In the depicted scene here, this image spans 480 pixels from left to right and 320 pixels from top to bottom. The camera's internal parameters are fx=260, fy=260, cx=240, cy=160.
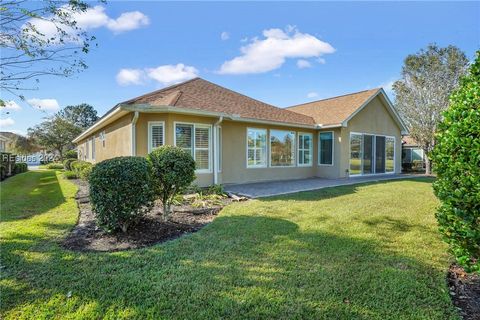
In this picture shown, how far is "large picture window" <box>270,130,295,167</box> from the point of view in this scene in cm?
1359

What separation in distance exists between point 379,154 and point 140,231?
54.2ft

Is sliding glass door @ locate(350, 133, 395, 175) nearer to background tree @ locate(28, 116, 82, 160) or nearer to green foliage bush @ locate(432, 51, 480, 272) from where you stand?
green foliage bush @ locate(432, 51, 480, 272)

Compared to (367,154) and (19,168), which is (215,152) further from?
(19,168)

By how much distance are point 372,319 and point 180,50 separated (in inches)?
553

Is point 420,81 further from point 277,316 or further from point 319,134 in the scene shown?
point 277,316

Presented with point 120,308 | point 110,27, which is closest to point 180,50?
point 110,27

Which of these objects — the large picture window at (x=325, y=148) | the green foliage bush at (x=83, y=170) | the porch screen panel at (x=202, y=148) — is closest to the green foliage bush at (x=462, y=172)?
the porch screen panel at (x=202, y=148)

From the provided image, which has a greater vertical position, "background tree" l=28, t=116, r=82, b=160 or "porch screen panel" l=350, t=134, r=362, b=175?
"background tree" l=28, t=116, r=82, b=160

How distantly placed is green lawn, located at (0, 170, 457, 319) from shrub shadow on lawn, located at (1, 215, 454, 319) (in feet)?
0.05

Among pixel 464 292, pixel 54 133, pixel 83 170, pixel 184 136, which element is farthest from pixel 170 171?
pixel 54 133

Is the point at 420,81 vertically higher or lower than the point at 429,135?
higher

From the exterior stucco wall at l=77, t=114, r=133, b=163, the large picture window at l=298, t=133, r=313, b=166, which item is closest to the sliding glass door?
the large picture window at l=298, t=133, r=313, b=166

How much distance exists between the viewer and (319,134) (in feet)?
51.7

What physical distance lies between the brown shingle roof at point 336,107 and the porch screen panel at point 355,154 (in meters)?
1.55
